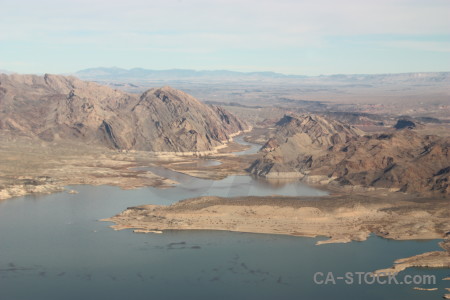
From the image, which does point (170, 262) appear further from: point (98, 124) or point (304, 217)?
point (98, 124)

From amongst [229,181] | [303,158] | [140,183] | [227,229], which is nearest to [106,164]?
[140,183]

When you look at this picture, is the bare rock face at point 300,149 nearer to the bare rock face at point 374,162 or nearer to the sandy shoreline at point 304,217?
the bare rock face at point 374,162

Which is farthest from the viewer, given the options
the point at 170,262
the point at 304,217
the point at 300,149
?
the point at 300,149

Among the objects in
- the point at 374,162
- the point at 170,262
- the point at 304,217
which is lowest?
the point at 170,262

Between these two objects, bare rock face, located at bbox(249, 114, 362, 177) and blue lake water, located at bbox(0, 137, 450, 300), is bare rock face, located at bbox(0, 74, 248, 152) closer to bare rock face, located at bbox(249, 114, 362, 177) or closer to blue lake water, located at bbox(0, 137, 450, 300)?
bare rock face, located at bbox(249, 114, 362, 177)

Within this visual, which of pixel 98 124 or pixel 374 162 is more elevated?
pixel 98 124

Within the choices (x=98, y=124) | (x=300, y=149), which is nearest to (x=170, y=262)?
(x=300, y=149)

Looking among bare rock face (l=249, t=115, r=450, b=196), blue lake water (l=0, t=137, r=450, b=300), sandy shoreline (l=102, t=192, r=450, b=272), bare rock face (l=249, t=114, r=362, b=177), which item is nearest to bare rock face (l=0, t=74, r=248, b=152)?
bare rock face (l=249, t=114, r=362, b=177)

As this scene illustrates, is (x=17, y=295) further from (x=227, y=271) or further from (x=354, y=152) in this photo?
(x=354, y=152)
